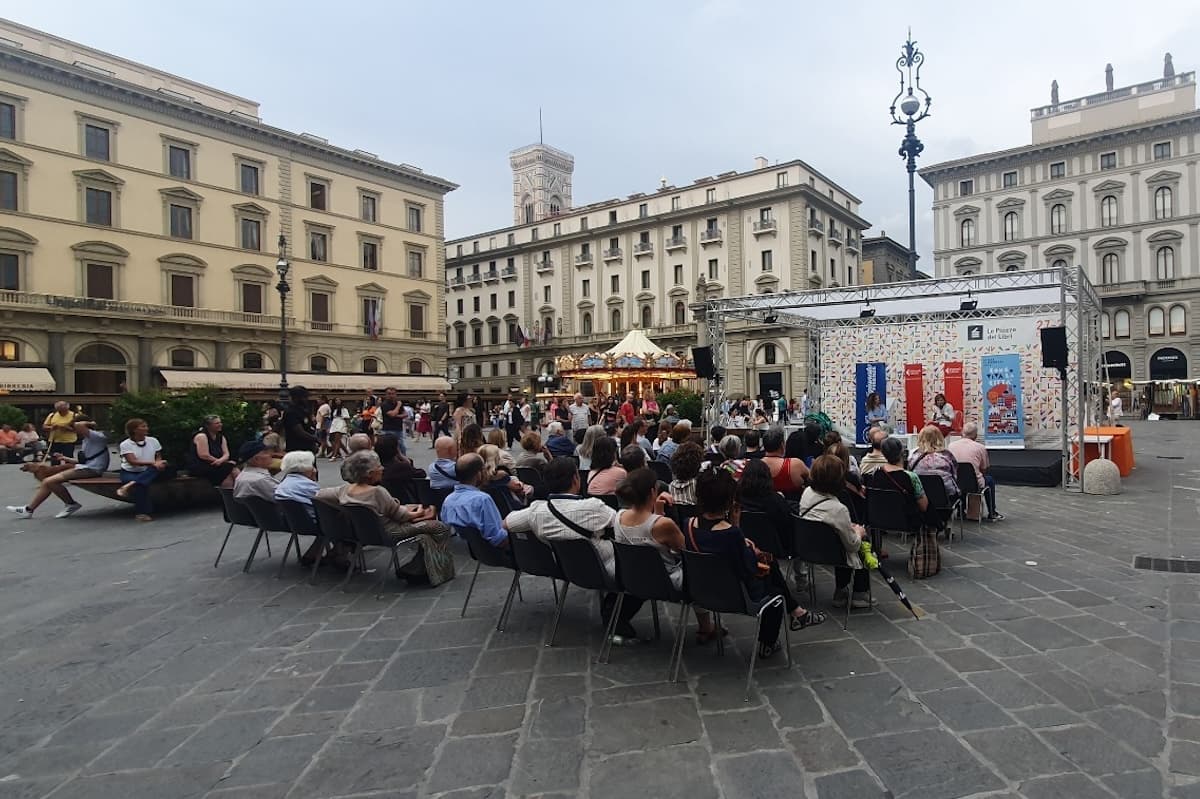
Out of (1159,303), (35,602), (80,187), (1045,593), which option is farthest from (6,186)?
(1159,303)

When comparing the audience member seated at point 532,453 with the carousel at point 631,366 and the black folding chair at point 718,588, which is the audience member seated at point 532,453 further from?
the carousel at point 631,366

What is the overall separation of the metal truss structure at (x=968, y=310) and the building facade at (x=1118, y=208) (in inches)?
1262

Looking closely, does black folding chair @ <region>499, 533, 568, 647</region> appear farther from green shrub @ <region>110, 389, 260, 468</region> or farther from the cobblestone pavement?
green shrub @ <region>110, 389, 260, 468</region>

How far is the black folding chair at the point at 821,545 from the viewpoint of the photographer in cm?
438

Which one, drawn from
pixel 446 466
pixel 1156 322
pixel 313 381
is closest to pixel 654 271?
pixel 313 381

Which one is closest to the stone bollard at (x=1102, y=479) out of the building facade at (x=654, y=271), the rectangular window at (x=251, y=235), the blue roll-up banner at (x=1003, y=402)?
the blue roll-up banner at (x=1003, y=402)

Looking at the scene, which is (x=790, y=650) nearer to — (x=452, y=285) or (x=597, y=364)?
(x=597, y=364)

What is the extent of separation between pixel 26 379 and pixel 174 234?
9089 millimetres

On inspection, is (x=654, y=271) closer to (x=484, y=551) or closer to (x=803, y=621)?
(x=484, y=551)

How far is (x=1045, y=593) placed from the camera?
4.89 metres

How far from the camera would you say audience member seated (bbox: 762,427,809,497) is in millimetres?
5812

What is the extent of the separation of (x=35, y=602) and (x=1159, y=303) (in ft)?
167

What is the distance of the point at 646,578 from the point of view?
3.73 m

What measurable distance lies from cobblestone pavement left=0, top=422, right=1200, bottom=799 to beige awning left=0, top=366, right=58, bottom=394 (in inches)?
1045
